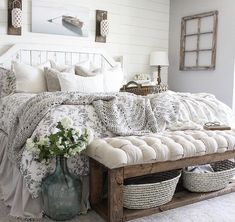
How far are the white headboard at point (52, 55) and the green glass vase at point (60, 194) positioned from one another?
7.90 feet

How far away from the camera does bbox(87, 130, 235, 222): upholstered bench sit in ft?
6.59

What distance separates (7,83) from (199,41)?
10.1 feet

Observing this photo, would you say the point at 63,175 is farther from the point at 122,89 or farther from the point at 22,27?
the point at 22,27

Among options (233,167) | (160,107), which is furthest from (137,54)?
(233,167)

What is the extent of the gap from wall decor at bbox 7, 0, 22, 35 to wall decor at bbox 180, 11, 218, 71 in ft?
8.93

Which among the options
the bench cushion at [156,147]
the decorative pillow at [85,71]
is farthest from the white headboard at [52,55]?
the bench cushion at [156,147]

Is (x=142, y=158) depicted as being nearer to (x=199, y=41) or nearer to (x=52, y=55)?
(x=52, y=55)

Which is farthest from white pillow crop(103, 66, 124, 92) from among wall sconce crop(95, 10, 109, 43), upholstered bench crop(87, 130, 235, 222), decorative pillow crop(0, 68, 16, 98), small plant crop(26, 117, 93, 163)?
small plant crop(26, 117, 93, 163)

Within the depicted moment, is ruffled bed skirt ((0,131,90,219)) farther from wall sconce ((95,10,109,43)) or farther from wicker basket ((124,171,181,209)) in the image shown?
wall sconce ((95,10,109,43))

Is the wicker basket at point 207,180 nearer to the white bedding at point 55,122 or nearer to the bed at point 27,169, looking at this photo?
the white bedding at point 55,122

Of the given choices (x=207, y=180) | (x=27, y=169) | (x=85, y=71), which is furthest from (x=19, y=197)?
(x=85, y=71)

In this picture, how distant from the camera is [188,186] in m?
2.49

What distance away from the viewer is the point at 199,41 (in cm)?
511

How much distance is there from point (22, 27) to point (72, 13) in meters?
0.77
